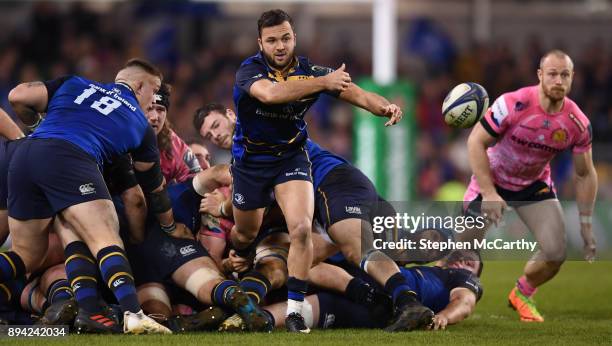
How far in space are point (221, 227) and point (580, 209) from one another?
114 inches

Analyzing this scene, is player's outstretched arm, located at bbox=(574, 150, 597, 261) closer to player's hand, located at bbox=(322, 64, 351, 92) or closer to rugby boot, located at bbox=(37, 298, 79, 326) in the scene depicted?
player's hand, located at bbox=(322, 64, 351, 92)

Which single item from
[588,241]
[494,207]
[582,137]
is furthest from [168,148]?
[588,241]

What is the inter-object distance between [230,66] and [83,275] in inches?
455

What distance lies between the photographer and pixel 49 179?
619 cm

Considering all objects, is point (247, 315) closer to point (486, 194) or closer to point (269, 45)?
point (269, 45)

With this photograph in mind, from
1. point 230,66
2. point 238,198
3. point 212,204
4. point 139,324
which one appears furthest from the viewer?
point 230,66

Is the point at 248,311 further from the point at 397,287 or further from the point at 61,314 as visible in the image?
the point at 61,314

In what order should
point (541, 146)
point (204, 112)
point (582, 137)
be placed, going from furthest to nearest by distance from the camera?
point (204, 112) → point (541, 146) → point (582, 137)

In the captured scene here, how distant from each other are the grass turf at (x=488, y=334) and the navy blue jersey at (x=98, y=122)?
124cm

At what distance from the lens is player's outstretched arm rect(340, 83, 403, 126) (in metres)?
6.34

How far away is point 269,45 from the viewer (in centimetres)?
671

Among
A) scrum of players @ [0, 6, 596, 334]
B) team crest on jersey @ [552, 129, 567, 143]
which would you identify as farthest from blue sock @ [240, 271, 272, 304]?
team crest on jersey @ [552, 129, 567, 143]

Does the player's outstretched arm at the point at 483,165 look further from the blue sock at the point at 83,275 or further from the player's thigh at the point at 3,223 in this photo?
the player's thigh at the point at 3,223

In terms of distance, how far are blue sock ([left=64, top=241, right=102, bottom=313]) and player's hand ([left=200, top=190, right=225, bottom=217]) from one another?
1.11m
